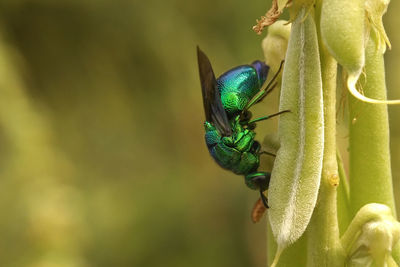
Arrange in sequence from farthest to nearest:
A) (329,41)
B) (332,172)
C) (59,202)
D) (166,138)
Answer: (166,138) < (59,202) < (332,172) < (329,41)

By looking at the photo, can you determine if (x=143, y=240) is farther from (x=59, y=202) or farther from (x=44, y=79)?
(x=44, y=79)

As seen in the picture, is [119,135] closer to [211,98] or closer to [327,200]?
[211,98]

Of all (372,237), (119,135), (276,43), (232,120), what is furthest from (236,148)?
(119,135)

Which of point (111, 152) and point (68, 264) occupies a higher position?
point (111, 152)

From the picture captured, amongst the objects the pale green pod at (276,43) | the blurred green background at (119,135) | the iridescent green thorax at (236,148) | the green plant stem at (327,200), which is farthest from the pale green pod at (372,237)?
the blurred green background at (119,135)

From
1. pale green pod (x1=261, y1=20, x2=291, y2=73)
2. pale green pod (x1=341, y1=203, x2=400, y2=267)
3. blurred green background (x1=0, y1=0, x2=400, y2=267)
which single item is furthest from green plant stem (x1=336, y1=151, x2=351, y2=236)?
blurred green background (x1=0, y1=0, x2=400, y2=267)

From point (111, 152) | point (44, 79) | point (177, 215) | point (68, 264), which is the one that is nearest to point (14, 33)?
point (44, 79)

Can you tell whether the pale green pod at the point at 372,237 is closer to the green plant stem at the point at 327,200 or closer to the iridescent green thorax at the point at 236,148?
the green plant stem at the point at 327,200
